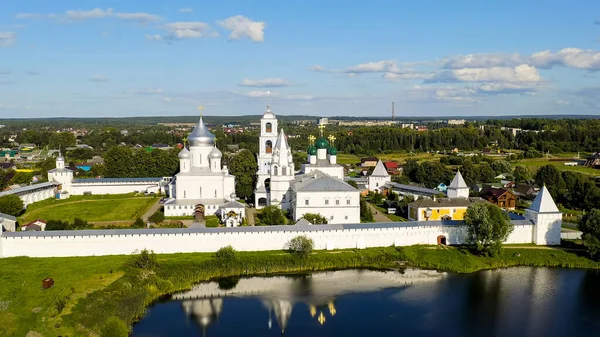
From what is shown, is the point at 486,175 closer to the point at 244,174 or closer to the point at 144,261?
the point at 244,174

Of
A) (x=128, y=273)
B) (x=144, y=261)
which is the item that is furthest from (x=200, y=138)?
(x=128, y=273)

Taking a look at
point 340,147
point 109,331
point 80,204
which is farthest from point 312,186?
point 340,147

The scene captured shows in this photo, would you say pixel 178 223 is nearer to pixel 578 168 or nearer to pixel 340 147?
pixel 578 168

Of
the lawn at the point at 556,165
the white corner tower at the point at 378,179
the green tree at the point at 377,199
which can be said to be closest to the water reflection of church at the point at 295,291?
the green tree at the point at 377,199

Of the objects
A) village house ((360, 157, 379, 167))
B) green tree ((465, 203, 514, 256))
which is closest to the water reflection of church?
green tree ((465, 203, 514, 256))

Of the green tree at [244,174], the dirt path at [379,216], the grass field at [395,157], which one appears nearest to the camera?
the dirt path at [379,216]

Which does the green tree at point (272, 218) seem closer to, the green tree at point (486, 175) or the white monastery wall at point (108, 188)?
the white monastery wall at point (108, 188)

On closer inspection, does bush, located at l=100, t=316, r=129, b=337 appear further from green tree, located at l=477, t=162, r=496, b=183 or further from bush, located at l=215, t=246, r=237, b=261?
green tree, located at l=477, t=162, r=496, b=183
